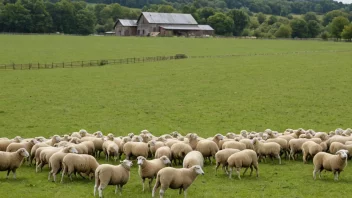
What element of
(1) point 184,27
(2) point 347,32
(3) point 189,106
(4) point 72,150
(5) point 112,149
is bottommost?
(3) point 189,106

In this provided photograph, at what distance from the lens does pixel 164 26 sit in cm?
12738

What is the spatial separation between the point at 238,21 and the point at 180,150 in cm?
13962

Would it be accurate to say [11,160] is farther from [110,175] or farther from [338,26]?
[338,26]

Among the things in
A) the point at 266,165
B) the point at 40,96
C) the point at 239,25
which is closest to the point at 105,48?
the point at 40,96

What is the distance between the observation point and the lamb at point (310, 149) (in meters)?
19.2

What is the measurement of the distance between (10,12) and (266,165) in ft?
374

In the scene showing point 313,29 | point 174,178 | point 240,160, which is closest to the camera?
point 174,178

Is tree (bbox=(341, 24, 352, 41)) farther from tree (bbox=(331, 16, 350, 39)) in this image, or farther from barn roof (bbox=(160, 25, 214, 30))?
barn roof (bbox=(160, 25, 214, 30))

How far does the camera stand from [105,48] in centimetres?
8062

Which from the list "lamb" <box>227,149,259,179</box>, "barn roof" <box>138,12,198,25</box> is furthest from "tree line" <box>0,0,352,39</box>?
"lamb" <box>227,149,259,179</box>

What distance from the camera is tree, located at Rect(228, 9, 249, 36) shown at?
15362 cm

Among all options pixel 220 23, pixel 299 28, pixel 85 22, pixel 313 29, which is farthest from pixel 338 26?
pixel 85 22

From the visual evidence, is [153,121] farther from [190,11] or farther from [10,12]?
[190,11]

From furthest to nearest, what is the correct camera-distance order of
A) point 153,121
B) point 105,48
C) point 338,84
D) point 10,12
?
point 10,12 < point 105,48 < point 338,84 < point 153,121
